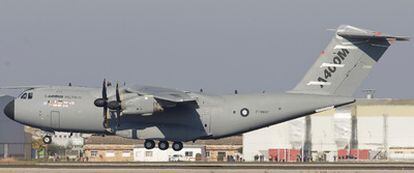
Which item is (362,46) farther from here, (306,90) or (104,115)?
(104,115)

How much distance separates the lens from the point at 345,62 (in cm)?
7919

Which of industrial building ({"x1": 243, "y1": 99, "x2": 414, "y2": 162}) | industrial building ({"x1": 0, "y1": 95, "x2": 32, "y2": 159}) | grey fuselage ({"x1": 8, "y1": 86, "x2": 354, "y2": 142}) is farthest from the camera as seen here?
industrial building ({"x1": 0, "y1": 95, "x2": 32, "y2": 159})

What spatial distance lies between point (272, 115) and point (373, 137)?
3082cm

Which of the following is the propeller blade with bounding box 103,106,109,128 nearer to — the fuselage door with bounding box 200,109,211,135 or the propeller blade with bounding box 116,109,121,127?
the propeller blade with bounding box 116,109,121,127

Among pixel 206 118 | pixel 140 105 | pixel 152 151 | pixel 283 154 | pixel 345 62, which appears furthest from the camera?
pixel 152 151

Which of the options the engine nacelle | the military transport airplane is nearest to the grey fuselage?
the military transport airplane

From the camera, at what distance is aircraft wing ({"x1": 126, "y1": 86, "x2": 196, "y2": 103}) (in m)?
77.2

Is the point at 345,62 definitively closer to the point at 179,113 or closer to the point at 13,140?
the point at 179,113

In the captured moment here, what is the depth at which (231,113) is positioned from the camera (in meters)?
78.6

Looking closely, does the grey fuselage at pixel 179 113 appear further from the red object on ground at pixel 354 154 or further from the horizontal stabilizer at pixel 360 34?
the red object on ground at pixel 354 154

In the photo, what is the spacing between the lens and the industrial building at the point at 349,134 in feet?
351

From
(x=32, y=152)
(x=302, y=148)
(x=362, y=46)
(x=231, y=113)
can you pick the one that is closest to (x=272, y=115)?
(x=231, y=113)

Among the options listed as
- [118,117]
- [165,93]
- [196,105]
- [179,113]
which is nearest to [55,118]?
[118,117]

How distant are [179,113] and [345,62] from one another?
11967mm
